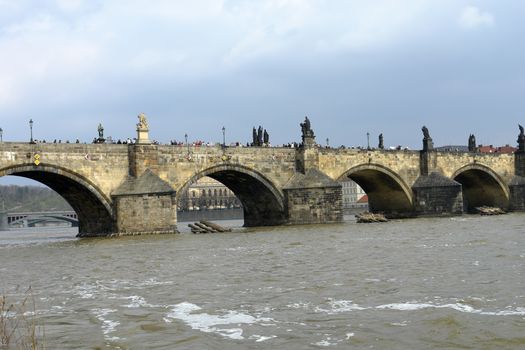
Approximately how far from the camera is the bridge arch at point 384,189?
180 feet

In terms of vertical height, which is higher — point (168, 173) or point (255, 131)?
point (255, 131)

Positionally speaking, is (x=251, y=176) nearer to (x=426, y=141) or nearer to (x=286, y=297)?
(x=426, y=141)

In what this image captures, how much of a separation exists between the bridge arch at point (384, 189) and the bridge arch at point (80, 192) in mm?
21166

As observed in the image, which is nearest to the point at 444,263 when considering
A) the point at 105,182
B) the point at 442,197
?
the point at 105,182

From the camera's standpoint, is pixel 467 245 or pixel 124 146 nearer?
pixel 467 245

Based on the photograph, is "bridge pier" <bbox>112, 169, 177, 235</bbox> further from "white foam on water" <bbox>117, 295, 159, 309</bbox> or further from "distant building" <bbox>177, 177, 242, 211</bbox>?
"distant building" <bbox>177, 177, 242, 211</bbox>

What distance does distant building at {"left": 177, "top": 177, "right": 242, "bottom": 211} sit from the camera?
447 ft

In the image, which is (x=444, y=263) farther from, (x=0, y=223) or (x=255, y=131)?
(x=0, y=223)

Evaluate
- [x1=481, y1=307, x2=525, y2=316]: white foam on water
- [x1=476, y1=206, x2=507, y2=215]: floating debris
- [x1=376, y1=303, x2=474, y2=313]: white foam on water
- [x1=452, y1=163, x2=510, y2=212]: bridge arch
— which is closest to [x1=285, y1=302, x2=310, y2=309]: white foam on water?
[x1=376, y1=303, x2=474, y2=313]: white foam on water

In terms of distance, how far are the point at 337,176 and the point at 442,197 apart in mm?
10304

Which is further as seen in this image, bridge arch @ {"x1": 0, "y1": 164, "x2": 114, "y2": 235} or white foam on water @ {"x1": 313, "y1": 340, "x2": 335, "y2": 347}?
→ bridge arch @ {"x1": 0, "y1": 164, "x2": 114, "y2": 235}

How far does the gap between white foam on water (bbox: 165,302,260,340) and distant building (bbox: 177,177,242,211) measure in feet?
399

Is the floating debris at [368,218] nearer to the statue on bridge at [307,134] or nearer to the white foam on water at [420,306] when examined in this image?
the statue on bridge at [307,134]

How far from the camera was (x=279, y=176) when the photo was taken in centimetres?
4684
